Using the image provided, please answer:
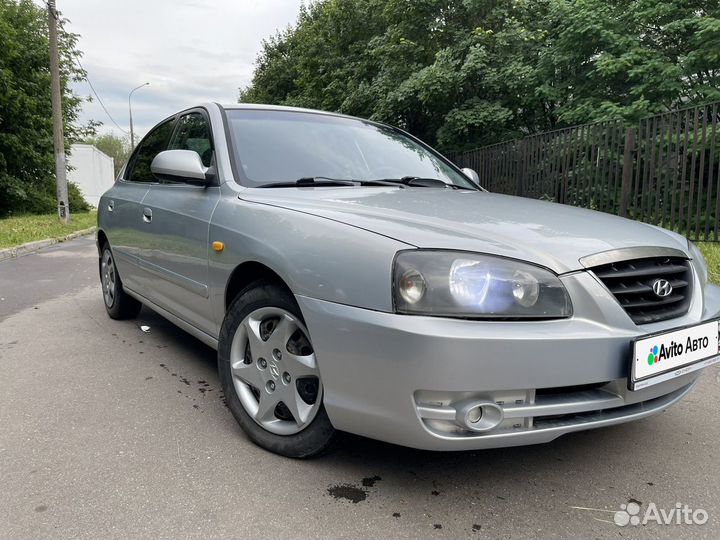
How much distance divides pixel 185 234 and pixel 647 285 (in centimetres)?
217

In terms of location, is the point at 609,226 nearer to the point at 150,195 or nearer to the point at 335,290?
the point at 335,290

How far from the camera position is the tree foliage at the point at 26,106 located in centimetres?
1728

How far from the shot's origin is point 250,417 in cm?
238

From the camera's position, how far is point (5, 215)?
18.4 meters

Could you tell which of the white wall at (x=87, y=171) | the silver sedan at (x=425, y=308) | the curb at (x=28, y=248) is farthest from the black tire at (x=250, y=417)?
the white wall at (x=87, y=171)

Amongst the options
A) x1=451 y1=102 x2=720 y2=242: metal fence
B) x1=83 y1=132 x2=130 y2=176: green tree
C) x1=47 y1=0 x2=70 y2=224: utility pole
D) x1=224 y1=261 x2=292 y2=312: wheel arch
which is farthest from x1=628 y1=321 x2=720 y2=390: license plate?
x1=83 y1=132 x2=130 y2=176: green tree

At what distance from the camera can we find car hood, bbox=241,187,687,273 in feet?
6.12

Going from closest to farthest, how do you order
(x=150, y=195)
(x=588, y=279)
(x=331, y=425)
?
(x=588, y=279) < (x=331, y=425) < (x=150, y=195)

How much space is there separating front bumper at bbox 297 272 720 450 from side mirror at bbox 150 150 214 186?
122cm

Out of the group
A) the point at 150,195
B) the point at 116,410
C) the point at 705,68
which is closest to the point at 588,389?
the point at 116,410

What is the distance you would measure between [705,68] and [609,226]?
8.34 metres

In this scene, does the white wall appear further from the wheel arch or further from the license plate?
the license plate

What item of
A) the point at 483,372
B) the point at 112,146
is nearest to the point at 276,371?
the point at 483,372

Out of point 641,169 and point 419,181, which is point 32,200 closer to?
point 641,169
